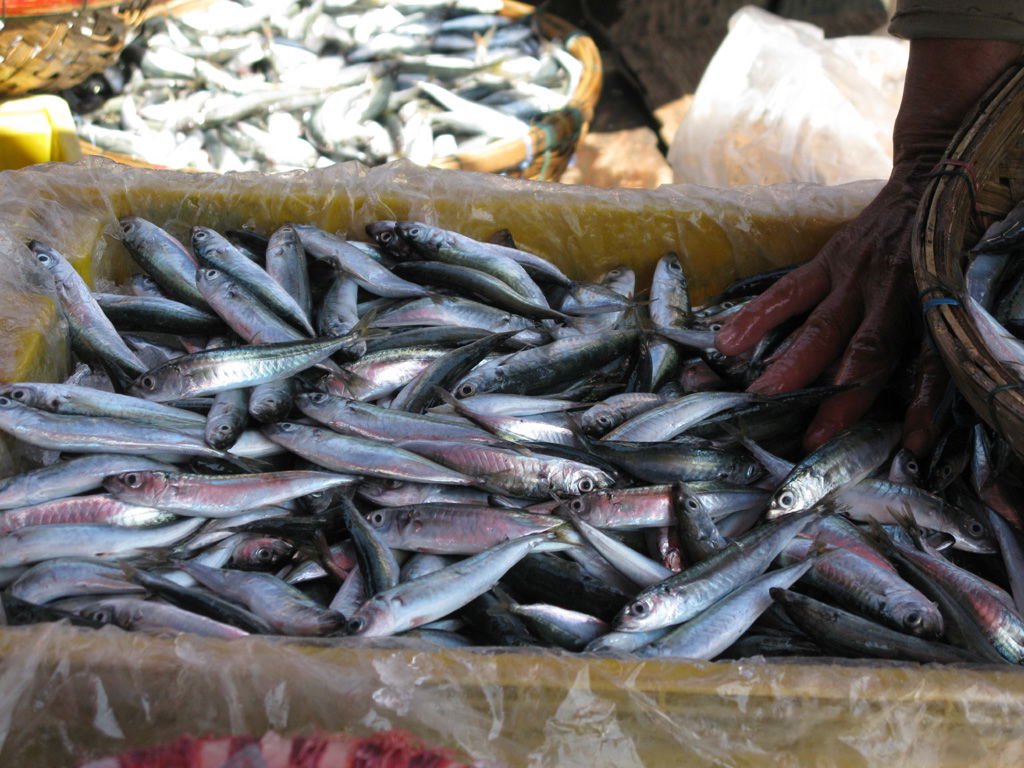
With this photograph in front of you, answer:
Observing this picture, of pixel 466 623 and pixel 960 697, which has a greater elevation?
pixel 960 697

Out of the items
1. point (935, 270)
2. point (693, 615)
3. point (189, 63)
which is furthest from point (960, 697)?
point (189, 63)

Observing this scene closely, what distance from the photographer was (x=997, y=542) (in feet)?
5.34

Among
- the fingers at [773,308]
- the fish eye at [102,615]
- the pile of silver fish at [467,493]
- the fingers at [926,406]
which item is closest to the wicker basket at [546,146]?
the pile of silver fish at [467,493]

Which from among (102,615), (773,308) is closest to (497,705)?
(102,615)

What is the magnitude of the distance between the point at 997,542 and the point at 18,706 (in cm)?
176

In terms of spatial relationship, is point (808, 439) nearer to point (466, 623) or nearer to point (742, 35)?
point (466, 623)

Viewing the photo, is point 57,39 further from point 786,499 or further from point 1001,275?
point 1001,275

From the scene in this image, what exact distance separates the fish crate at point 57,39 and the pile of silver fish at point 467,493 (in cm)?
204

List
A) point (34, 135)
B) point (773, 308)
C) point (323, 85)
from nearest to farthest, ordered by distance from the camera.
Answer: point (773, 308)
point (34, 135)
point (323, 85)

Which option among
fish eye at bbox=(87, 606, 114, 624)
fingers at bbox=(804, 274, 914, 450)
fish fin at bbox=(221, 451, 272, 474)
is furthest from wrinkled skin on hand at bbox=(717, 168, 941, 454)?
fish eye at bbox=(87, 606, 114, 624)

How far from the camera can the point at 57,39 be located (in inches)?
144

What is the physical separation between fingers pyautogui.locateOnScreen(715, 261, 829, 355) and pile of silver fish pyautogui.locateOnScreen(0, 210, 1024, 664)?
5 centimetres

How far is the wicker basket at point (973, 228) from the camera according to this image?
54.1 inches

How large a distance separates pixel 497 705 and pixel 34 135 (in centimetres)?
285
